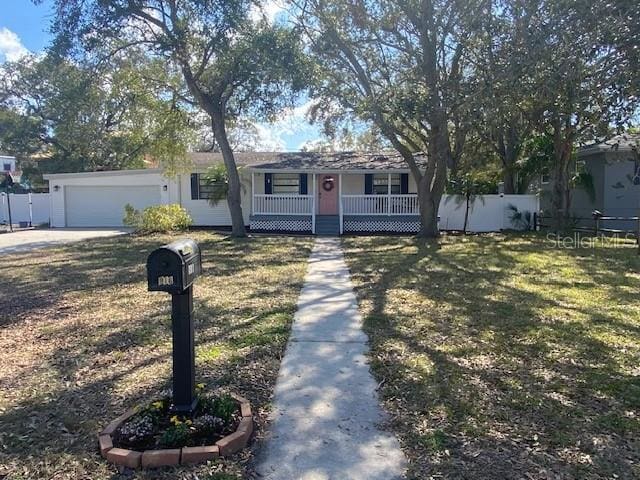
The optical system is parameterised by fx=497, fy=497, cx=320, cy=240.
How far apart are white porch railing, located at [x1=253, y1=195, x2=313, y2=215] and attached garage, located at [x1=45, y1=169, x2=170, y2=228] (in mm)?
5249

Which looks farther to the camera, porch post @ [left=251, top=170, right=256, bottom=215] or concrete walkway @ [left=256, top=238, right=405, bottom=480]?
porch post @ [left=251, top=170, right=256, bottom=215]

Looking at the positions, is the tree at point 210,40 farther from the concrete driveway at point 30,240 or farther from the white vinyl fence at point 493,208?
the white vinyl fence at point 493,208

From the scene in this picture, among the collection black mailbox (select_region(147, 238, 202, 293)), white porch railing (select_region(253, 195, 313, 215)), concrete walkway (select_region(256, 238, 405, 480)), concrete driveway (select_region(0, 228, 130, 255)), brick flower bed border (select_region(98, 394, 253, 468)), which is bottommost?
concrete walkway (select_region(256, 238, 405, 480))

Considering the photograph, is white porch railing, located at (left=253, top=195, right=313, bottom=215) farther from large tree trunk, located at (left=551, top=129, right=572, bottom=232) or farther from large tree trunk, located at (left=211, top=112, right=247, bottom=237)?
large tree trunk, located at (left=551, top=129, right=572, bottom=232)

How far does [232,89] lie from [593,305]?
39.3 ft

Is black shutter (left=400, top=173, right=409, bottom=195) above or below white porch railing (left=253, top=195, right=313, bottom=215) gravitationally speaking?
above

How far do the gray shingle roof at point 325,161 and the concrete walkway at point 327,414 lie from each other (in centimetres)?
1502

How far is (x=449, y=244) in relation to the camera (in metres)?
15.1

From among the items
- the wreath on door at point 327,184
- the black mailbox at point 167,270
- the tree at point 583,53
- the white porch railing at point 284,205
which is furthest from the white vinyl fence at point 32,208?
the tree at point 583,53

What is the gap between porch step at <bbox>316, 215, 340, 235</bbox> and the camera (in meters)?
19.7

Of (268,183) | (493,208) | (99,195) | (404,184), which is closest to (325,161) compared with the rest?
(268,183)

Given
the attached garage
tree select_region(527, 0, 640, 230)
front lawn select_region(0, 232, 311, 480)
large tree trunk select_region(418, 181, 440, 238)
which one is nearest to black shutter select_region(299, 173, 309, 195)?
large tree trunk select_region(418, 181, 440, 238)

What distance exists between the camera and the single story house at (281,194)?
20.2 m

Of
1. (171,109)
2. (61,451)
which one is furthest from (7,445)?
(171,109)
